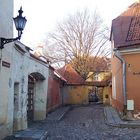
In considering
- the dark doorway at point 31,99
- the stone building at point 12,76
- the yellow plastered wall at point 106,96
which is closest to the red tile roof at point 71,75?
the yellow plastered wall at point 106,96

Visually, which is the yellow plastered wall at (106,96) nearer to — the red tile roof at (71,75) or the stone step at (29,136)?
the red tile roof at (71,75)

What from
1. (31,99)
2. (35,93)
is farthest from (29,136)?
(35,93)

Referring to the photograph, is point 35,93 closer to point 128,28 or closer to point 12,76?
point 128,28

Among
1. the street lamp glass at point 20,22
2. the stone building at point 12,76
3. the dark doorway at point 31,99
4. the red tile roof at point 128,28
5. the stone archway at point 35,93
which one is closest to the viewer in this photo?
the street lamp glass at point 20,22

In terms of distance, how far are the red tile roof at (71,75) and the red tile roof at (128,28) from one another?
17.4m

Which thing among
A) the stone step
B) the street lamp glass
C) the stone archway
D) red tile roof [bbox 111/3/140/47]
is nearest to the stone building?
the stone step

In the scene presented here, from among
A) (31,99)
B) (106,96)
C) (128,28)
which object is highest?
(128,28)

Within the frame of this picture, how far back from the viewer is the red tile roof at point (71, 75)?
41.0 metres

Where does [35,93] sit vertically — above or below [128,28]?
below

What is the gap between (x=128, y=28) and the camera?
2092 cm

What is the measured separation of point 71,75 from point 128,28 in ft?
71.1

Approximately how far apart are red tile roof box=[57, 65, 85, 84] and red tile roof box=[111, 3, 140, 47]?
686 inches

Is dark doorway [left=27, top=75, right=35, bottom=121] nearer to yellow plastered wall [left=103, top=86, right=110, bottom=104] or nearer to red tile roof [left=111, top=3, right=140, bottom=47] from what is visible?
red tile roof [left=111, top=3, right=140, bottom=47]

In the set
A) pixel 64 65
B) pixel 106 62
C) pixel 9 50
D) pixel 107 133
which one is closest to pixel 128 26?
pixel 107 133
